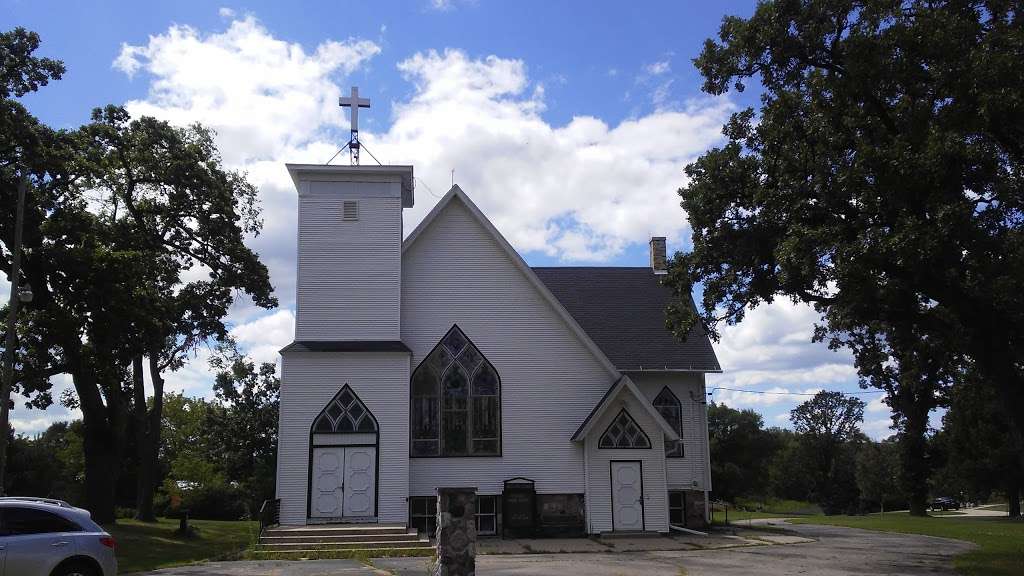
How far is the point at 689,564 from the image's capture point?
15.9 meters

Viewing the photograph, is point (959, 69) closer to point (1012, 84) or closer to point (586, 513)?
point (1012, 84)

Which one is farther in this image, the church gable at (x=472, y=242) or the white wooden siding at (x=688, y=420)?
the white wooden siding at (x=688, y=420)

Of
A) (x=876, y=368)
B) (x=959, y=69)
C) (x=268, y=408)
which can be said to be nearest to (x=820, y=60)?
(x=959, y=69)

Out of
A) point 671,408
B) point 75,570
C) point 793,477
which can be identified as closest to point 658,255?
point 671,408

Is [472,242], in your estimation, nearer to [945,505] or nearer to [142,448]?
[142,448]

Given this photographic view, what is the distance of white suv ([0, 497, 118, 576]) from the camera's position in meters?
10.8

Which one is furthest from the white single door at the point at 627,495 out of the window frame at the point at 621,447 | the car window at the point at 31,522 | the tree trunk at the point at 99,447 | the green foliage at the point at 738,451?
the green foliage at the point at 738,451

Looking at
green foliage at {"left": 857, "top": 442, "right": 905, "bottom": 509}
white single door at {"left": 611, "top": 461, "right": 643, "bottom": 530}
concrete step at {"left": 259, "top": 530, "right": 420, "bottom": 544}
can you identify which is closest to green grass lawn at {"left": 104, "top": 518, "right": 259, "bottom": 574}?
concrete step at {"left": 259, "top": 530, "right": 420, "bottom": 544}

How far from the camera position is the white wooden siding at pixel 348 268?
22.4 metres

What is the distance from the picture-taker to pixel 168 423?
47719 millimetres

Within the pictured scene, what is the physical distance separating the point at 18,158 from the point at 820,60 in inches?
805

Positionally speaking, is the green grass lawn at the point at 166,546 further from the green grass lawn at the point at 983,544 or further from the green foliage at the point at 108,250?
the green grass lawn at the point at 983,544

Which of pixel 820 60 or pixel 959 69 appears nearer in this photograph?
pixel 959 69

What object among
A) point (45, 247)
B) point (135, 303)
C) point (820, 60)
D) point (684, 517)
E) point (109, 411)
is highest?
point (820, 60)
